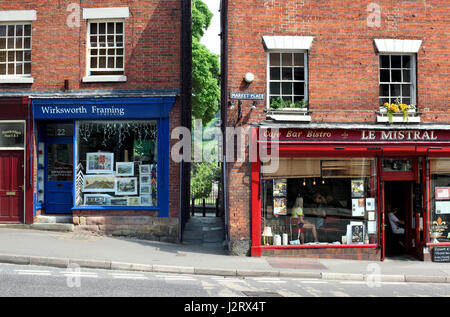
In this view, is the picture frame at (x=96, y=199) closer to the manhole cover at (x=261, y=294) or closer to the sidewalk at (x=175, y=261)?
the sidewalk at (x=175, y=261)

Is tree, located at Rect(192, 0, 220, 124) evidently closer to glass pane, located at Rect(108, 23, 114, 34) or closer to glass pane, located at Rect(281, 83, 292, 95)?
glass pane, located at Rect(108, 23, 114, 34)

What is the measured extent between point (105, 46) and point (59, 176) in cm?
426

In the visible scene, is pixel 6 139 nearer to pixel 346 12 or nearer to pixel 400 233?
pixel 346 12

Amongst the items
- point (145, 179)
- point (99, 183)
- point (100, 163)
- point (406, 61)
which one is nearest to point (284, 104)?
point (406, 61)

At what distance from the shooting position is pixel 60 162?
1403 cm

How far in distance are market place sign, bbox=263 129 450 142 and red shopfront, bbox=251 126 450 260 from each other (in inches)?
1.1

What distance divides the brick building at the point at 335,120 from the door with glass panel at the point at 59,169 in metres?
5.24

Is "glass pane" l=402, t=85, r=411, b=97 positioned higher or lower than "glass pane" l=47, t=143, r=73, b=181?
higher

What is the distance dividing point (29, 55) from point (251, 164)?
24.8 feet

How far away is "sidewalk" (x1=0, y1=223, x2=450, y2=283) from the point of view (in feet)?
33.5

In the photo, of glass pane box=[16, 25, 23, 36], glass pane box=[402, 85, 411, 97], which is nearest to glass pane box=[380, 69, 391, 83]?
glass pane box=[402, 85, 411, 97]

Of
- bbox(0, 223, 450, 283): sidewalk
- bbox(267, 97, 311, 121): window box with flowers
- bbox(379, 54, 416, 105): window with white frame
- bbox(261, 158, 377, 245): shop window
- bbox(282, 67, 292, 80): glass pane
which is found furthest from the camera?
bbox(379, 54, 416, 105): window with white frame

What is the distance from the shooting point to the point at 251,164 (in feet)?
39.9
